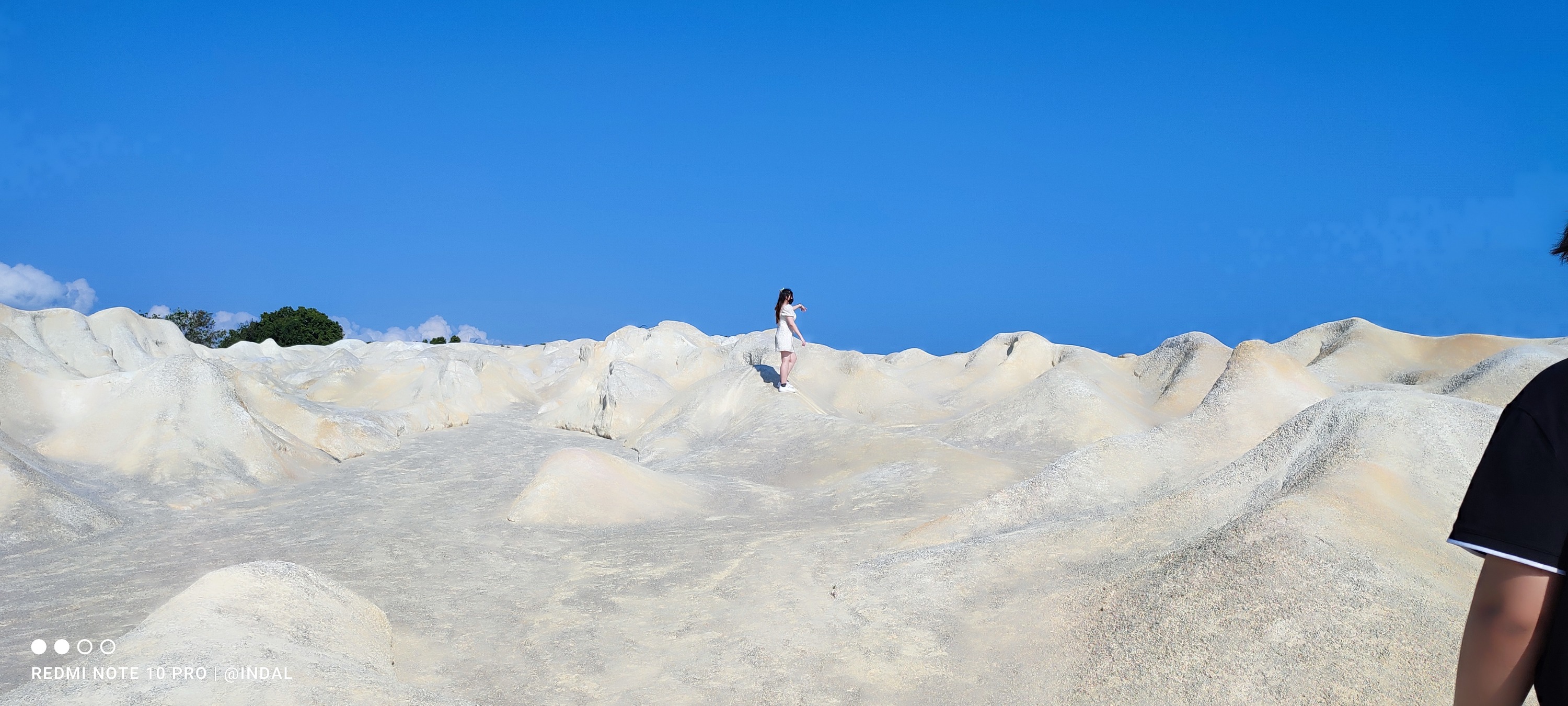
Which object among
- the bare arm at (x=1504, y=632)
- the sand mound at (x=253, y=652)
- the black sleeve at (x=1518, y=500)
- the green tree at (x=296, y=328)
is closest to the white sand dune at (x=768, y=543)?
the sand mound at (x=253, y=652)

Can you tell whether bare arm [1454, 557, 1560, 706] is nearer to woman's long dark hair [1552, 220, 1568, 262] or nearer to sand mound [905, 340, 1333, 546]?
woman's long dark hair [1552, 220, 1568, 262]

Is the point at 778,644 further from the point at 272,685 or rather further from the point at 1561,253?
the point at 1561,253

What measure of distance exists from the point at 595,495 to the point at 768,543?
2569 millimetres

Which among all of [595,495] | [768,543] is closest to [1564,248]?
[768,543]

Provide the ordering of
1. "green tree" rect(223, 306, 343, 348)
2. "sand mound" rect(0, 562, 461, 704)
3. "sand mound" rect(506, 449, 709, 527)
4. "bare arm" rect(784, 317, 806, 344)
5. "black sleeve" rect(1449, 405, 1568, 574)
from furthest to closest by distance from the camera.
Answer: "green tree" rect(223, 306, 343, 348) → "bare arm" rect(784, 317, 806, 344) → "sand mound" rect(506, 449, 709, 527) → "sand mound" rect(0, 562, 461, 704) → "black sleeve" rect(1449, 405, 1568, 574)

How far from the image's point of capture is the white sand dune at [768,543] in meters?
5.11

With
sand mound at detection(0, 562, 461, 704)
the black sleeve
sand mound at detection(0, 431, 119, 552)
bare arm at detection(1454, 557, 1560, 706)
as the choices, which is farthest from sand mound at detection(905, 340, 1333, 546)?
sand mound at detection(0, 431, 119, 552)

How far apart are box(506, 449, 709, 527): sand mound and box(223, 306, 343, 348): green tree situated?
156 ft

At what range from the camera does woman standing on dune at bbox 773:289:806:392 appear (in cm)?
1627

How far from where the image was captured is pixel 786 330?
652 inches

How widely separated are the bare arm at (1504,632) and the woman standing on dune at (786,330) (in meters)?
14.3

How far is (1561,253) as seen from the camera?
179 cm

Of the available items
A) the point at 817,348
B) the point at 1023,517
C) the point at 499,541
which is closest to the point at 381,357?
the point at 817,348

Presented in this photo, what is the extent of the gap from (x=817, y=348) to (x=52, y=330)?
19.4 meters
